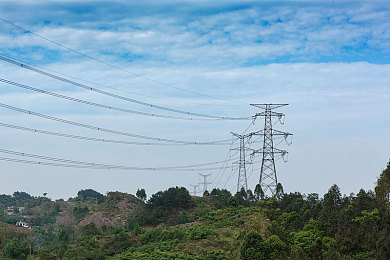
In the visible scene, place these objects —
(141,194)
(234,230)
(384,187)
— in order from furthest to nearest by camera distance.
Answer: (141,194) → (234,230) → (384,187)

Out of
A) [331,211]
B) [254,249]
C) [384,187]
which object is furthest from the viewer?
[384,187]

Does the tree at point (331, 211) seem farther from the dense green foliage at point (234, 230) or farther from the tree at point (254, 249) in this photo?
the tree at point (254, 249)

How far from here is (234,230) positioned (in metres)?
55.0

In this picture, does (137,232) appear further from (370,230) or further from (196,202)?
(370,230)

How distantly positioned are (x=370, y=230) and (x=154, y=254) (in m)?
24.3

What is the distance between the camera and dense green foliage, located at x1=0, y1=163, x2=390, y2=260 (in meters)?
34.3

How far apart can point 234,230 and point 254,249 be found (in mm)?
21106

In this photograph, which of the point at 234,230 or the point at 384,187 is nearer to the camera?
the point at 384,187

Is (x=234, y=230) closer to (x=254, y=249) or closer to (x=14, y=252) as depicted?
(x=254, y=249)

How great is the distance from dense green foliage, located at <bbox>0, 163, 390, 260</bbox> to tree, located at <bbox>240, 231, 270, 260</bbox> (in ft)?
0.26

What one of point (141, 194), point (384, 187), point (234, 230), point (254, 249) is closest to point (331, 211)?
point (384, 187)

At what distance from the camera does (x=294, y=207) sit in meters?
53.9

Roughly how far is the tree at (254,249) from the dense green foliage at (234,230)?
81 millimetres

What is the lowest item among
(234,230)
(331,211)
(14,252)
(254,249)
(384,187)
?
(14,252)
